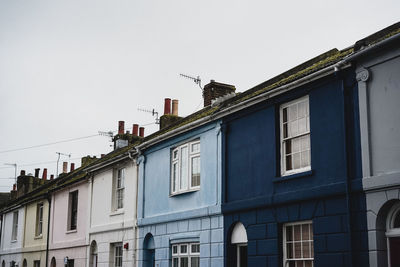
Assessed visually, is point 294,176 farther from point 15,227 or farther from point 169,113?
point 15,227

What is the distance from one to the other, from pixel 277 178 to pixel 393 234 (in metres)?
3.53

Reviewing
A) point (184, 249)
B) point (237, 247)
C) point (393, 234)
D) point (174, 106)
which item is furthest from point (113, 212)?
point (393, 234)

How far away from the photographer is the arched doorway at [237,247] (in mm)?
14773

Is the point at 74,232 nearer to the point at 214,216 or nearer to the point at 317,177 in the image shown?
the point at 214,216

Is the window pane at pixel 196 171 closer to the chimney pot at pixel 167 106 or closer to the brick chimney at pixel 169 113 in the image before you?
the brick chimney at pixel 169 113

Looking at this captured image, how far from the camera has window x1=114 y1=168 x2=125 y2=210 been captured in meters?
22.1

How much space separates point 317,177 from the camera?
40.4 feet

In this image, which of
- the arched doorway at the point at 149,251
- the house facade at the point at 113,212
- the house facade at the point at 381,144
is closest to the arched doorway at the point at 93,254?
the house facade at the point at 113,212

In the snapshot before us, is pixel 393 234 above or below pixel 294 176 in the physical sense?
below

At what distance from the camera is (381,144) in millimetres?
10898

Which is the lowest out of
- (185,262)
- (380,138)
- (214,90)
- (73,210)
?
(185,262)

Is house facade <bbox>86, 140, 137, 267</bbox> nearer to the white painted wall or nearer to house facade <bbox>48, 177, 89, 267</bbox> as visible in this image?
the white painted wall

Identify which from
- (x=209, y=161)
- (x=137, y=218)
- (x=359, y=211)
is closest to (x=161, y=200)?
(x=137, y=218)

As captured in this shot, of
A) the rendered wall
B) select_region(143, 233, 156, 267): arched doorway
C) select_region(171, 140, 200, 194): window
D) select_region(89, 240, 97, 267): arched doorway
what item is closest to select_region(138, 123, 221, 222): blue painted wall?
select_region(171, 140, 200, 194): window
